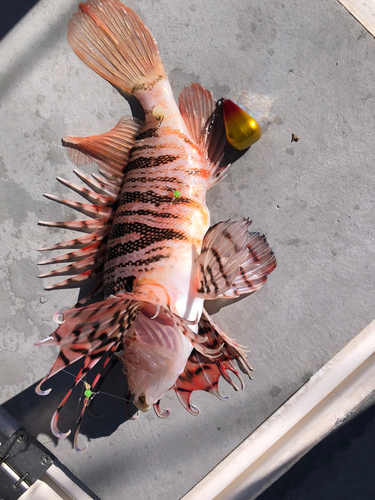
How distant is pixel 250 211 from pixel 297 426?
2.94ft

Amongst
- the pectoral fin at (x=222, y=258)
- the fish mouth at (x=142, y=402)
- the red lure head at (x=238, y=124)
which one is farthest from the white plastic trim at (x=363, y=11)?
the fish mouth at (x=142, y=402)

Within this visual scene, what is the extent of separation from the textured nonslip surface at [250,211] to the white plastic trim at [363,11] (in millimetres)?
30

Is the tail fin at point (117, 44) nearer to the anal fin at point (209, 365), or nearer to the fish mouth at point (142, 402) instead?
the anal fin at point (209, 365)

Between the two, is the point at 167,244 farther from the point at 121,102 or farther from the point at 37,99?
A: the point at 37,99

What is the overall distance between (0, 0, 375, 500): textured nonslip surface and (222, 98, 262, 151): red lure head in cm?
9

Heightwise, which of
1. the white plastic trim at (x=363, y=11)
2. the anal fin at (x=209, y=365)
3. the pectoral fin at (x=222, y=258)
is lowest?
the anal fin at (x=209, y=365)

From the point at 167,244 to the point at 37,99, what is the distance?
0.91 m

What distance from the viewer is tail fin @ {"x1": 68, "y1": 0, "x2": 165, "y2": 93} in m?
1.52

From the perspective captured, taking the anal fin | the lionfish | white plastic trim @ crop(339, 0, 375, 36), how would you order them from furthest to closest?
white plastic trim @ crop(339, 0, 375, 36), the anal fin, the lionfish

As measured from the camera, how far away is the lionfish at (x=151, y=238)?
1.21 metres

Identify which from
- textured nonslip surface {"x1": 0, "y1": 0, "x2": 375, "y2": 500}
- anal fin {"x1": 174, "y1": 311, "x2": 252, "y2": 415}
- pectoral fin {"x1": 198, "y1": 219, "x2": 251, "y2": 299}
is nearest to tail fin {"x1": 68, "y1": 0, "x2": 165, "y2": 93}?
textured nonslip surface {"x1": 0, "y1": 0, "x2": 375, "y2": 500}

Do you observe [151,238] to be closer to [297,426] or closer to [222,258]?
[222,258]

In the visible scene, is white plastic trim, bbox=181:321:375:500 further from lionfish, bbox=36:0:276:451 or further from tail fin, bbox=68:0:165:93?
tail fin, bbox=68:0:165:93

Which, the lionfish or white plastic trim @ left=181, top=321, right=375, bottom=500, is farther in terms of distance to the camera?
white plastic trim @ left=181, top=321, right=375, bottom=500
